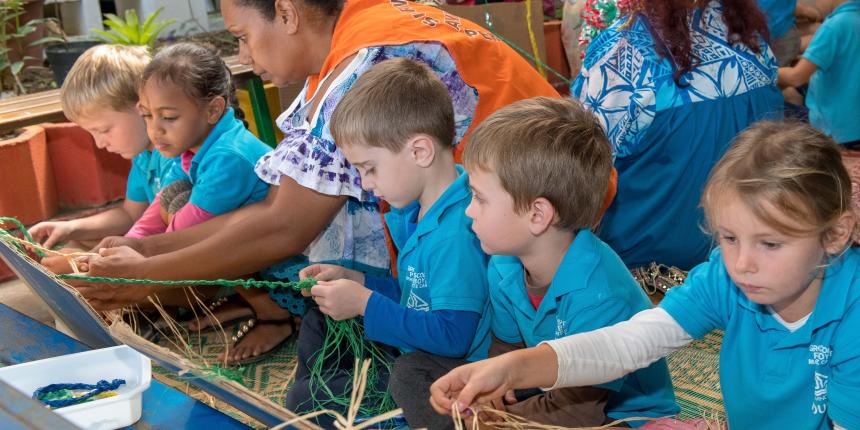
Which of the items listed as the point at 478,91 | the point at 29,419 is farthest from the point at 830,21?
the point at 29,419

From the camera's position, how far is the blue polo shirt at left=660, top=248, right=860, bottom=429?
146 centimetres

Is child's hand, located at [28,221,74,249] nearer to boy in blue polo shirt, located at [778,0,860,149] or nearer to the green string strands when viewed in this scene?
the green string strands

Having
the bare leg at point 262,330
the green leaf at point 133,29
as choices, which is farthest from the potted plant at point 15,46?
the bare leg at point 262,330

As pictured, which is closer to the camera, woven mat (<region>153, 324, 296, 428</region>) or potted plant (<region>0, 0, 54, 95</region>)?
woven mat (<region>153, 324, 296, 428</region>)

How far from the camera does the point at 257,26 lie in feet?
8.25

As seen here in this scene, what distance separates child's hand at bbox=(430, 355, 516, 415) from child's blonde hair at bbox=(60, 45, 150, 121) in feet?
6.54

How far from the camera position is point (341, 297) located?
1925 millimetres

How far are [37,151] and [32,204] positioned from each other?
0.81 ft

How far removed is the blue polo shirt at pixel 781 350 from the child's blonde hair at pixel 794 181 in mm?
108

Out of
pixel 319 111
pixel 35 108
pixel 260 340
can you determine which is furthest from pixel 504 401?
pixel 35 108

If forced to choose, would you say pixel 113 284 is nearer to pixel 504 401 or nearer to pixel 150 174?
pixel 504 401

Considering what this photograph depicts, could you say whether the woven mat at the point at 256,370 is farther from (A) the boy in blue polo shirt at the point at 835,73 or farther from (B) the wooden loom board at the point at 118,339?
(A) the boy in blue polo shirt at the point at 835,73

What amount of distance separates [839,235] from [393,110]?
3.22ft

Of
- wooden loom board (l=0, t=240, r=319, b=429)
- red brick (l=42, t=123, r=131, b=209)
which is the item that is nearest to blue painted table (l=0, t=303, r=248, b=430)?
wooden loom board (l=0, t=240, r=319, b=429)
